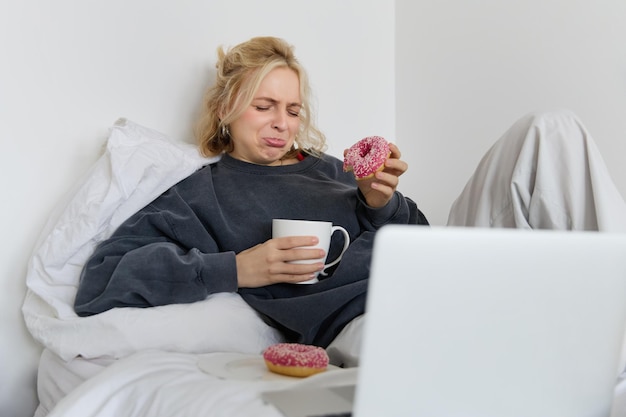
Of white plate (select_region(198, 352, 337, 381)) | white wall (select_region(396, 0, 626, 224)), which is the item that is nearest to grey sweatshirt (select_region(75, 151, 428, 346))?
white plate (select_region(198, 352, 337, 381))

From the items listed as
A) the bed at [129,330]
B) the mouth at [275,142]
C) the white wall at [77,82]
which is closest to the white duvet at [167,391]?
the bed at [129,330]

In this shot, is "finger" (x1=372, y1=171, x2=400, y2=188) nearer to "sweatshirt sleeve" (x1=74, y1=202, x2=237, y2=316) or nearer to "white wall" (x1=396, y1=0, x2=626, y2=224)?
"sweatshirt sleeve" (x1=74, y1=202, x2=237, y2=316)

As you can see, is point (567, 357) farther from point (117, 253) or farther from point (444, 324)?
point (117, 253)

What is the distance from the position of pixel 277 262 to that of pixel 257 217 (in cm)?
25

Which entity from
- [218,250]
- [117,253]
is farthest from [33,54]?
[218,250]

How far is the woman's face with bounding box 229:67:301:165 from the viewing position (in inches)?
71.9

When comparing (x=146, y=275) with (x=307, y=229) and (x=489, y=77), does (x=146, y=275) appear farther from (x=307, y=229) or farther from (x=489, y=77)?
(x=489, y=77)

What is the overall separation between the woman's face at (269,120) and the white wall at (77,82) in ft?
0.91

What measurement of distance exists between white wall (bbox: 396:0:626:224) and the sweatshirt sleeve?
3.75ft

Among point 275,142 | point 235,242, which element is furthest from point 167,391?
point 275,142

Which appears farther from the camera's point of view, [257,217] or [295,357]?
[257,217]

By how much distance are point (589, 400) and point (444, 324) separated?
272 millimetres

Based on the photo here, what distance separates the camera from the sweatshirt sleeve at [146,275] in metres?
1.51

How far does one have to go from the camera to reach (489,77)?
2.38 meters
